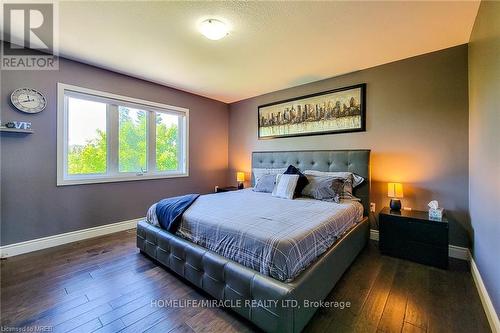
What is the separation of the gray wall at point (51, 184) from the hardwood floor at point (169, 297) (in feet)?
1.59

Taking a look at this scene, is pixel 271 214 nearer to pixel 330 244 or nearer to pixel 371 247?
pixel 330 244

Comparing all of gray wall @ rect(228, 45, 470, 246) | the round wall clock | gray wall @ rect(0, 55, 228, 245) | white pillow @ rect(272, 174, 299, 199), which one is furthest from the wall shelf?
gray wall @ rect(228, 45, 470, 246)

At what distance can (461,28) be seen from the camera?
218 centimetres

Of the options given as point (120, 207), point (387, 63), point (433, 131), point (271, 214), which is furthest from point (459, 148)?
point (120, 207)

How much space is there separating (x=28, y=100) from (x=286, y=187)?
3.44m

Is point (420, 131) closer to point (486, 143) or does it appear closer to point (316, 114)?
point (486, 143)

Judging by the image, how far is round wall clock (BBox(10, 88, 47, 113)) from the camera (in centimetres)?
254

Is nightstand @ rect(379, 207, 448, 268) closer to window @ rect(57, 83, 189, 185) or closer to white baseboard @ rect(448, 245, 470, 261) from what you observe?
white baseboard @ rect(448, 245, 470, 261)

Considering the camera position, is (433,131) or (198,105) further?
(198,105)

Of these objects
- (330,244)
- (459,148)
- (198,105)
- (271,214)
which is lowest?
(330,244)

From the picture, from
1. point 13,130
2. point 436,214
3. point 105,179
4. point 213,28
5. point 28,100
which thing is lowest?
point 436,214

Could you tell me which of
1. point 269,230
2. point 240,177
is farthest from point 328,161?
point 269,230

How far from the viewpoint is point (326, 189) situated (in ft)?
9.22

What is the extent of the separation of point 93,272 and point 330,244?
237 cm
